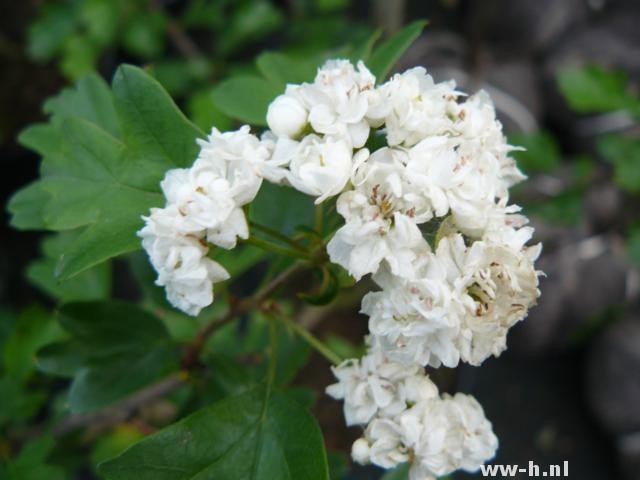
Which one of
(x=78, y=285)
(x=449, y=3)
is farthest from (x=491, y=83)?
(x=78, y=285)

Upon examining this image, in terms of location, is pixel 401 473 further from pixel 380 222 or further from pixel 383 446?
pixel 380 222

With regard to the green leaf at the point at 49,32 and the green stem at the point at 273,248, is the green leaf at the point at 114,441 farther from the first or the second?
the green leaf at the point at 49,32

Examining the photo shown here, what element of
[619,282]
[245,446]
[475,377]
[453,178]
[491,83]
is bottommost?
[475,377]

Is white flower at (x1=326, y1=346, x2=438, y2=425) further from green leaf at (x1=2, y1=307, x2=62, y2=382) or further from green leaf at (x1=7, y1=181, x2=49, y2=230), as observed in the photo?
green leaf at (x1=2, y1=307, x2=62, y2=382)

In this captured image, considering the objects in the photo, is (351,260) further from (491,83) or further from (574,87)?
(491,83)

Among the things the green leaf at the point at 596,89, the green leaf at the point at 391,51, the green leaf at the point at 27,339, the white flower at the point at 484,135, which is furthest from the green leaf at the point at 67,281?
the green leaf at the point at 596,89

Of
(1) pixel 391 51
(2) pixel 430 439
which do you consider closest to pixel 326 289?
(2) pixel 430 439

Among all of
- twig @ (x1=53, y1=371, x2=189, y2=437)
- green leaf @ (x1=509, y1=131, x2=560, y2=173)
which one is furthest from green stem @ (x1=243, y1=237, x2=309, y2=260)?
green leaf @ (x1=509, y1=131, x2=560, y2=173)
